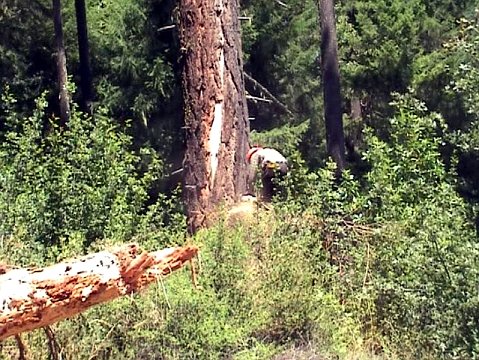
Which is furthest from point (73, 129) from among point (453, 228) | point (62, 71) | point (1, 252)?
point (62, 71)

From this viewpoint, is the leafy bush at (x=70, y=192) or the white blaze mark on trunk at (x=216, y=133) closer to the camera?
the leafy bush at (x=70, y=192)

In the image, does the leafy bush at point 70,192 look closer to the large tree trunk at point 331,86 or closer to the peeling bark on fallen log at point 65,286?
the peeling bark on fallen log at point 65,286

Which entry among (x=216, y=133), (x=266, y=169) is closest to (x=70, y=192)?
(x=216, y=133)

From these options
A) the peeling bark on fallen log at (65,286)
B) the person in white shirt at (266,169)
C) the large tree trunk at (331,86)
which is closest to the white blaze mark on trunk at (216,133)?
the person in white shirt at (266,169)

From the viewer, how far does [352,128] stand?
20562mm

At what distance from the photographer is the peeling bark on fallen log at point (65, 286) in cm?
515

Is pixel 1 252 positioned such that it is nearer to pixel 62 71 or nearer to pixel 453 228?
pixel 453 228

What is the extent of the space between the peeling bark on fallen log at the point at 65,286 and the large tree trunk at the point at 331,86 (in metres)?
10.7

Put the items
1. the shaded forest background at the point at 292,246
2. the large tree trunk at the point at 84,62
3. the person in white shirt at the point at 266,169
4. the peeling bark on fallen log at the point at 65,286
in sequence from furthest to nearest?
the large tree trunk at the point at 84,62 → the person in white shirt at the point at 266,169 → the shaded forest background at the point at 292,246 → the peeling bark on fallen log at the point at 65,286

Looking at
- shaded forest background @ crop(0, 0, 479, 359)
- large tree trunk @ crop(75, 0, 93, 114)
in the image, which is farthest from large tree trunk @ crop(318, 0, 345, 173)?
shaded forest background @ crop(0, 0, 479, 359)

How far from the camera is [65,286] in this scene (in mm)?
5270

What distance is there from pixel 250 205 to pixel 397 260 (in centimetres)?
151

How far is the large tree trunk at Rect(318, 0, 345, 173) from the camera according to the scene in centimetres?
1636

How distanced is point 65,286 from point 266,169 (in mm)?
3047
